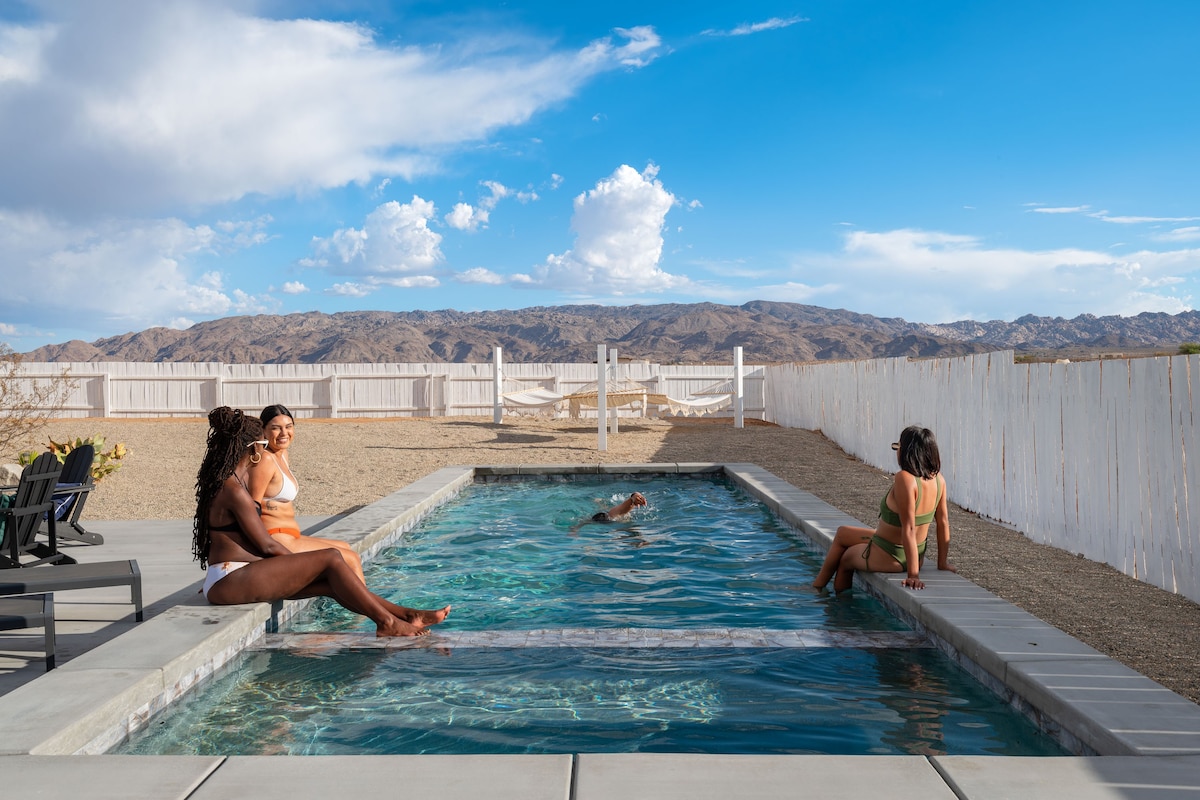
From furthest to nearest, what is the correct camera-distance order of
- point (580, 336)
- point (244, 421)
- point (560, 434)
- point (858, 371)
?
point (580, 336)
point (560, 434)
point (858, 371)
point (244, 421)

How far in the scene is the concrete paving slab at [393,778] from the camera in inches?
94.8

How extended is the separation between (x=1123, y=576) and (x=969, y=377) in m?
3.30

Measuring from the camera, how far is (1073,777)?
250 centimetres

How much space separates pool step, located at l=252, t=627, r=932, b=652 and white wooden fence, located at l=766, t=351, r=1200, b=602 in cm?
201

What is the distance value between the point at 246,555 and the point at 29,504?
1.85 m

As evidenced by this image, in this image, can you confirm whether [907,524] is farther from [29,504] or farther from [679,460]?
[679,460]

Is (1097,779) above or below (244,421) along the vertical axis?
below

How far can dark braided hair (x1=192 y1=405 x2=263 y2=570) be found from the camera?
14.4ft

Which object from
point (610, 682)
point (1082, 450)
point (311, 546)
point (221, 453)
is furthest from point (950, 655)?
point (221, 453)

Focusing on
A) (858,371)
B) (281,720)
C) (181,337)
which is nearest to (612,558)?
(281,720)

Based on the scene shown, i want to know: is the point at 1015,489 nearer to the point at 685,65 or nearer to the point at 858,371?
the point at 858,371

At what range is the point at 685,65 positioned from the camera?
25938 millimetres

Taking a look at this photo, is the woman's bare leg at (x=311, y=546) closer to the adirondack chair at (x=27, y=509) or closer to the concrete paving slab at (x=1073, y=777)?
the adirondack chair at (x=27, y=509)

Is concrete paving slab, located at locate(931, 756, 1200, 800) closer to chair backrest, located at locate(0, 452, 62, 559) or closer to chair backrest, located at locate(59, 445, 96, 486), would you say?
chair backrest, located at locate(0, 452, 62, 559)
